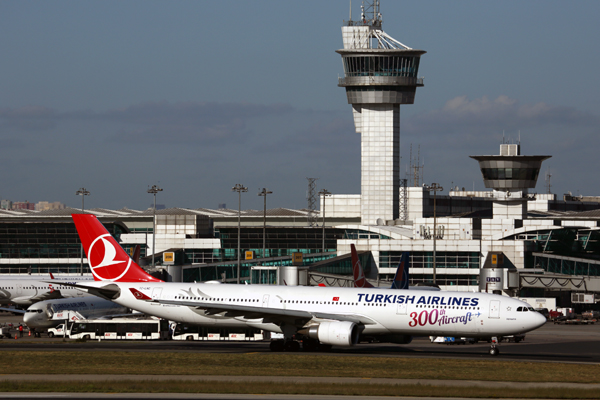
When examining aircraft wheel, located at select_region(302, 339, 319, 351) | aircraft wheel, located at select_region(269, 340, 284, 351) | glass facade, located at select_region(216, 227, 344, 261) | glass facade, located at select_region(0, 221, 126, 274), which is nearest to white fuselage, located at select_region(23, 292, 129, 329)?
aircraft wheel, located at select_region(269, 340, 284, 351)

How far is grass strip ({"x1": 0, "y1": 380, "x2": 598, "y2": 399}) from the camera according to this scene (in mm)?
35688

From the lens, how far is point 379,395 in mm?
35219

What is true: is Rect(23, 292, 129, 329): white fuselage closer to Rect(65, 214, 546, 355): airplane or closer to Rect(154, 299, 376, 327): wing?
Rect(65, 214, 546, 355): airplane

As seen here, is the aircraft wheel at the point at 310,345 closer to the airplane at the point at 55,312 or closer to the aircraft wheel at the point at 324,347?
the aircraft wheel at the point at 324,347

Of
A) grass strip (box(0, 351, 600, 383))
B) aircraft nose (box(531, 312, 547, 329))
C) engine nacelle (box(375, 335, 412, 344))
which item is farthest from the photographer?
engine nacelle (box(375, 335, 412, 344))

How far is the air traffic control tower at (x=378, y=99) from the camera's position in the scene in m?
179

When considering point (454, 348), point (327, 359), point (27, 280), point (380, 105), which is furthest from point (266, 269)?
point (380, 105)

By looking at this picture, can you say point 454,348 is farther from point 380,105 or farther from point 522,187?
point 380,105

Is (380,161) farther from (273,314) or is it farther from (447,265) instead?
(273,314)

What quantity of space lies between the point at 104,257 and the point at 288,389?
1103 inches

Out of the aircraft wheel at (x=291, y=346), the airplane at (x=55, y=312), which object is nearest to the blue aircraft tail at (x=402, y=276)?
the aircraft wheel at (x=291, y=346)

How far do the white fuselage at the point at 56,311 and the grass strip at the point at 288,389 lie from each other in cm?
3844

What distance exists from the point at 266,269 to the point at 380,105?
281 ft

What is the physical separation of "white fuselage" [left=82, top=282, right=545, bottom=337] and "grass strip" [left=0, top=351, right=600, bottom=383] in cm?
414
